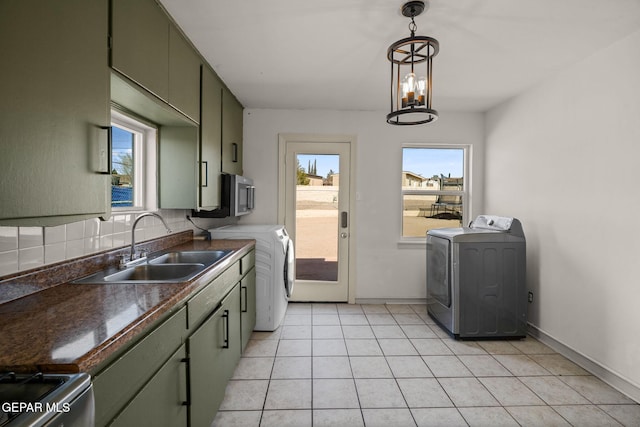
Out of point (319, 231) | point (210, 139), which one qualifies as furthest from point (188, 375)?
point (319, 231)

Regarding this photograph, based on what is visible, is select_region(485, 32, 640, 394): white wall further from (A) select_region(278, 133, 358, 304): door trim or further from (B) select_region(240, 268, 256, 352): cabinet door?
(B) select_region(240, 268, 256, 352): cabinet door

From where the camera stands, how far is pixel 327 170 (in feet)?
12.7

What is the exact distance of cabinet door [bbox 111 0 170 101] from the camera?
1.37 m

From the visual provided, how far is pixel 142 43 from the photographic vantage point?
5.16 ft

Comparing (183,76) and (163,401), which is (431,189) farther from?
(163,401)

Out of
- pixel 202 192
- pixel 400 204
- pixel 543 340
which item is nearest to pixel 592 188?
pixel 543 340

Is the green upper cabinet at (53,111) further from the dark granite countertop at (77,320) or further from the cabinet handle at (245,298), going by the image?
the cabinet handle at (245,298)

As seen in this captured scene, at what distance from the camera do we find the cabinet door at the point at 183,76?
194cm

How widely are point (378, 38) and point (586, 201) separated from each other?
1.99 meters

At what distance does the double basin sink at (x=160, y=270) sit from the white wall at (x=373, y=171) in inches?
59.0

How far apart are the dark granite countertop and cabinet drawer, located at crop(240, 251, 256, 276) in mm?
908

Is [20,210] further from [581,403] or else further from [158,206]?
[581,403]

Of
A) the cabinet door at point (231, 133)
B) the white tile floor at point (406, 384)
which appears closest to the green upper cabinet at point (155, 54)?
the cabinet door at point (231, 133)

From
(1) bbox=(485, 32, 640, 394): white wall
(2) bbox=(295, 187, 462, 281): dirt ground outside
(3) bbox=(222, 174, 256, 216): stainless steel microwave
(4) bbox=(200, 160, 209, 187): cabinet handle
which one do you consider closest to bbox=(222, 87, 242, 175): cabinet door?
(3) bbox=(222, 174, 256, 216): stainless steel microwave
